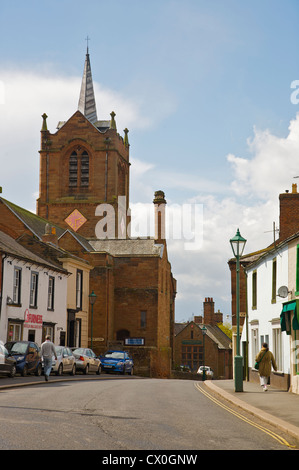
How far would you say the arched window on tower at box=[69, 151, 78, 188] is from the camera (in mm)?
73562

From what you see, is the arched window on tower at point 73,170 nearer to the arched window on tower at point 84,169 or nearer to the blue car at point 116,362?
the arched window on tower at point 84,169

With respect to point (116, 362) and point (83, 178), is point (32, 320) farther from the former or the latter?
point (83, 178)

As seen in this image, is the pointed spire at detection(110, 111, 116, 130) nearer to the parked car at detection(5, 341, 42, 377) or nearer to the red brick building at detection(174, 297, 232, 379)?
the red brick building at detection(174, 297, 232, 379)

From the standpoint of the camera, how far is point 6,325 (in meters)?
33.2

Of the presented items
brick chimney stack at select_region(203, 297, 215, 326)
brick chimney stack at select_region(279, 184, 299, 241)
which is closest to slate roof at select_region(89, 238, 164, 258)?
brick chimney stack at select_region(279, 184, 299, 241)

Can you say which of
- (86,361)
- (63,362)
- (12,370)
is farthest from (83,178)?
(12,370)

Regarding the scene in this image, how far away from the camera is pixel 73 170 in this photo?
73.9 metres

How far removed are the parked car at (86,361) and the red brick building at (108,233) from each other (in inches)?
679

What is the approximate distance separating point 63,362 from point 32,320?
22.4 feet

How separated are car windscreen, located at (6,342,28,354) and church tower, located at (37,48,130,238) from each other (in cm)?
4208

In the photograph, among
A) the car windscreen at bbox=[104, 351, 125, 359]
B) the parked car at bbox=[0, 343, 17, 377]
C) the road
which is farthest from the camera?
the car windscreen at bbox=[104, 351, 125, 359]

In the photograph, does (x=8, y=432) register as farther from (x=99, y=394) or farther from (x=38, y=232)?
(x=38, y=232)

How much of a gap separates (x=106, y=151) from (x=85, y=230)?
9728 millimetres
